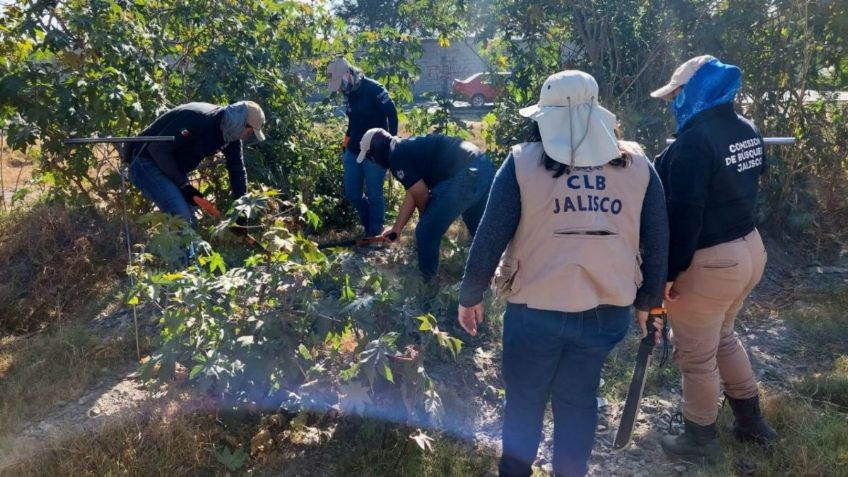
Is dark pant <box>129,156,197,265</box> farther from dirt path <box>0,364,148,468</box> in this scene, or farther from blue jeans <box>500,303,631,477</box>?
blue jeans <box>500,303,631,477</box>

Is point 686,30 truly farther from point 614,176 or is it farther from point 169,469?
point 169,469

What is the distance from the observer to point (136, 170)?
4.27 meters

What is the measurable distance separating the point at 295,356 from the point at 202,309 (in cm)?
44

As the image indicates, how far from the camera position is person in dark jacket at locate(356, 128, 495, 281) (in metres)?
4.21

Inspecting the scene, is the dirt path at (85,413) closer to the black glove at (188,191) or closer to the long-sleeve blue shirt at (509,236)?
the black glove at (188,191)

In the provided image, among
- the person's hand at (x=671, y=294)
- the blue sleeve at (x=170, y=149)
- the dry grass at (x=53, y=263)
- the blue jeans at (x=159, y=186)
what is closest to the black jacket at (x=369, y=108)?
the blue sleeve at (x=170, y=149)

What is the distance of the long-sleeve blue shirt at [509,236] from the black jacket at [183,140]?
265 centimetres

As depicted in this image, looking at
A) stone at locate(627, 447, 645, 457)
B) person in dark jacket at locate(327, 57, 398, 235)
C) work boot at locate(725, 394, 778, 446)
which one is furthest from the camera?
person in dark jacket at locate(327, 57, 398, 235)

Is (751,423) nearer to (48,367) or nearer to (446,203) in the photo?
(446,203)

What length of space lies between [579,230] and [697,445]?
144cm

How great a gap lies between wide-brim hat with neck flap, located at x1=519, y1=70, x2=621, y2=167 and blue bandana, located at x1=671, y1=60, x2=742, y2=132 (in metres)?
0.66

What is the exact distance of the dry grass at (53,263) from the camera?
4457mm

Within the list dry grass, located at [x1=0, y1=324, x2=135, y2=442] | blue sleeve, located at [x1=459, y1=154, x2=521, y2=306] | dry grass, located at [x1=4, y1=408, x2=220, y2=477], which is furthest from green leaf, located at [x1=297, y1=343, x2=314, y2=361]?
dry grass, located at [x1=0, y1=324, x2=135, y2=442]

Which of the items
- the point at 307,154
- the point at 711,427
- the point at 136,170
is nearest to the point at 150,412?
the point at 136,170
